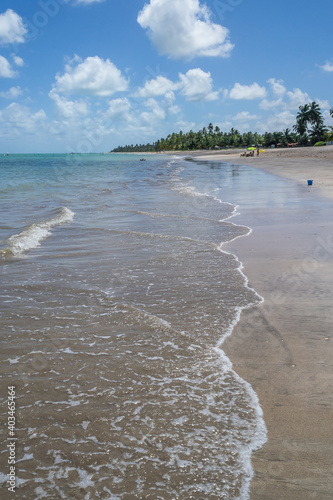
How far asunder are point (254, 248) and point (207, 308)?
152 inches

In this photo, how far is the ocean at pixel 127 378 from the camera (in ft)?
8.80

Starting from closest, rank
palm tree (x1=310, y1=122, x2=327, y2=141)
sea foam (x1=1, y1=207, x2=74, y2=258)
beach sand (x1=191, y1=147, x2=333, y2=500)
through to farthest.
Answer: beach sand (x1=191, y1=147, x2=333, y2=500), sea foam (x1=1, y1=207, x2=74, y2=258), palm tree (x1=310, y1=122, x2=327, y2=141)

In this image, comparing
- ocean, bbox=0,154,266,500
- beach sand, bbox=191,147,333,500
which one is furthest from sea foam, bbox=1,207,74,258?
beach sand, bbox=191,147,333,500

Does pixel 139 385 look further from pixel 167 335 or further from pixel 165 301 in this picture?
pixel 165 301

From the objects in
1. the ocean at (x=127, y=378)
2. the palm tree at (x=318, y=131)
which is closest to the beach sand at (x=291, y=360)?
the ocean at (x=127, y=378)

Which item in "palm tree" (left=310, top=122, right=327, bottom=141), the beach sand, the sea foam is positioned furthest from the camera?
"palm tree" (left=310, top=122, right=327, bottom=141)

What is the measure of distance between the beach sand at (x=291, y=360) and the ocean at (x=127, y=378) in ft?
0.49

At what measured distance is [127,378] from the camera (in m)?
3.80

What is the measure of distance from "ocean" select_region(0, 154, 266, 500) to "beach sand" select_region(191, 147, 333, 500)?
150 millimetres

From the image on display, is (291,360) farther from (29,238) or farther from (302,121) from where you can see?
(302,121)

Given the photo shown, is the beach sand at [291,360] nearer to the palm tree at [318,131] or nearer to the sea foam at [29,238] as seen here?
the sea foam at [29,238]

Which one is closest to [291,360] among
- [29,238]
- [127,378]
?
[127,378]

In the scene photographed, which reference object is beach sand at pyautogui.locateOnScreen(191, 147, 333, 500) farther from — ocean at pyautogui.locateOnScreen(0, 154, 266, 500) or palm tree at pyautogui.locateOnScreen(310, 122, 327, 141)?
palm tree at pyautogui.locateOnScreen(310, 122, 327, 141)

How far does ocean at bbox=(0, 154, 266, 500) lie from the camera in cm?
268
